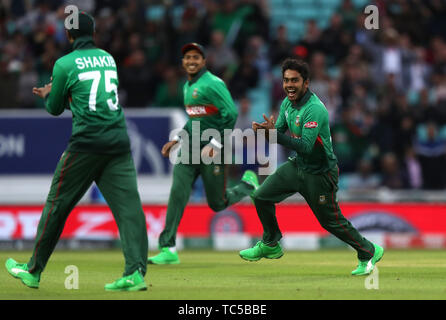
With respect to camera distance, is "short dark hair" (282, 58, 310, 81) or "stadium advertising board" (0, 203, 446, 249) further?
"stadium advertising board" (0, 203, 446, 249)

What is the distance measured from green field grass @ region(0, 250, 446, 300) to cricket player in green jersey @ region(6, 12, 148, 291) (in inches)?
21.0

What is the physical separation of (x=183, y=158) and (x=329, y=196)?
300cm

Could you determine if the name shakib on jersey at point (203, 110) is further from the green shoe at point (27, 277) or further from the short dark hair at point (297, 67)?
the green shoe at point (27, 277)

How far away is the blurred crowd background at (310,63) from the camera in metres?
19.8

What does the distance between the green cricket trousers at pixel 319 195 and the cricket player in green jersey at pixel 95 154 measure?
7.64 feet

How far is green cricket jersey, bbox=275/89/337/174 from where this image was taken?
34.3 ft

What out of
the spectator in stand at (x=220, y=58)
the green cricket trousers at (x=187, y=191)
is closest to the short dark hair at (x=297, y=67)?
the green cricket trousers at (x=187, y=191)

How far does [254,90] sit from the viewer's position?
22.1m

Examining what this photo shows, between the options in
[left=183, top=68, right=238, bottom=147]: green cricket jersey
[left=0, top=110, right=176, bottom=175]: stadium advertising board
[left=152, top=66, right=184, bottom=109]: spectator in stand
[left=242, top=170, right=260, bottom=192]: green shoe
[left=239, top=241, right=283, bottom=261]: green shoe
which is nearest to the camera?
[left=239, top=241, right=283, bottom=261]: green shoe

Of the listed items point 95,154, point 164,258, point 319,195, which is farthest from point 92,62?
point 164,258

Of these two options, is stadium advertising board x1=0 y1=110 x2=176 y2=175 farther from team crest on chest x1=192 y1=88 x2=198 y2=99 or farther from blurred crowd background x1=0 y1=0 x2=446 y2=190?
team crest on chest x1=192 y1=88 x2=198 y2=99

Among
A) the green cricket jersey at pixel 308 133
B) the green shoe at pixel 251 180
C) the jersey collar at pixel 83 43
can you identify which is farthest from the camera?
the green shoe at pixel 251 180

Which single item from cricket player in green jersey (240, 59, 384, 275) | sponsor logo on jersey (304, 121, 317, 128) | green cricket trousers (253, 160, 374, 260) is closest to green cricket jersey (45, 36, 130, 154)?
cricket player in green jersey (240, 59, 384, 275)
